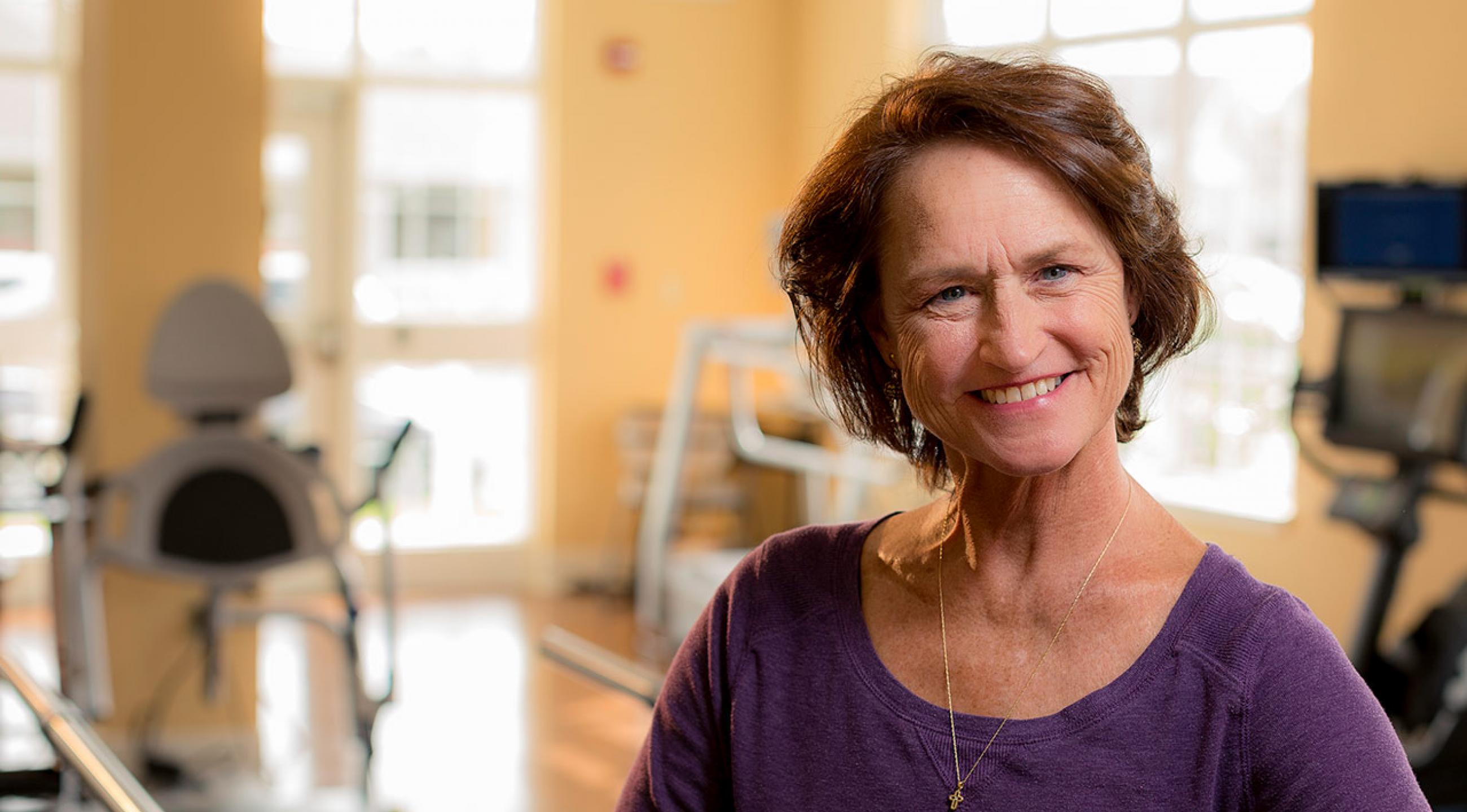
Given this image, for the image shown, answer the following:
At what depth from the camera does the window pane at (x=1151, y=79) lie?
5602 mm

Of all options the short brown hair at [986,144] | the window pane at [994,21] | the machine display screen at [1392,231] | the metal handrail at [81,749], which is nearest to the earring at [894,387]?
the short brown hair at [986,144]

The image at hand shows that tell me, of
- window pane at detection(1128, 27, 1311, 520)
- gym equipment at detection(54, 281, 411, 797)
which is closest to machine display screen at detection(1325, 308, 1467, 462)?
window pane at detection(1128, 27, 1311, 520)

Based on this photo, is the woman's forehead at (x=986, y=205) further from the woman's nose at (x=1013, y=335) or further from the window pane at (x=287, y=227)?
the window pane at (x=287, y=227)

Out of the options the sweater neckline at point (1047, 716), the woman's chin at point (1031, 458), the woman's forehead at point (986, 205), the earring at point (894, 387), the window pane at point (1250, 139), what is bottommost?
the sweater neckline at point (1047, 716)

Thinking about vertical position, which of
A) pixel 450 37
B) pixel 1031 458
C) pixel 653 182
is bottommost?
pixel 1031 458

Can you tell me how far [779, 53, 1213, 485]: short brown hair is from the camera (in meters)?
1.02

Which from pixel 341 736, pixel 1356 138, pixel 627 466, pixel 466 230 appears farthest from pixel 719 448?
pixel 1356 138

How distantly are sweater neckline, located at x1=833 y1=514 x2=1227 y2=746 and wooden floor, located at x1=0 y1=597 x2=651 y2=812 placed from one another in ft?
9.81

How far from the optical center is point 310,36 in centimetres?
680

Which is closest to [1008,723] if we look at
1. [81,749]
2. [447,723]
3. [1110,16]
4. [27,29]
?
[81,749]

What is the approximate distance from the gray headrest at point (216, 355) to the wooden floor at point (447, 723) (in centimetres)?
104

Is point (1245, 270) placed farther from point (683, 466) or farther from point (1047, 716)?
point (1047, 716)

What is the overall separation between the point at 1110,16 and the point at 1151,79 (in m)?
0.34

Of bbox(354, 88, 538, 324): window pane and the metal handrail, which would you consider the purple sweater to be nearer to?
the metal handrail
